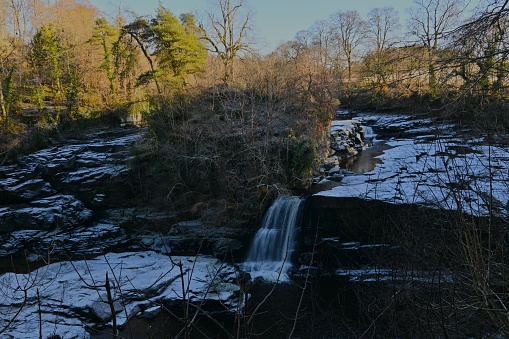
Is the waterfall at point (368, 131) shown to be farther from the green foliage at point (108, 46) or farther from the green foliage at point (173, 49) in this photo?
the green foliage at point (108, 46)

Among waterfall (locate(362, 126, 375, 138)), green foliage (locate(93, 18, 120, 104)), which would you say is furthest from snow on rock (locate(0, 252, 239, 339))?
green foliage (locate(93, 18, 120, 104))

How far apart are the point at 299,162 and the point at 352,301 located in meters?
6.17

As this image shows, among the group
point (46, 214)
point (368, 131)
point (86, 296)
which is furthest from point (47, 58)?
point (368, 131)

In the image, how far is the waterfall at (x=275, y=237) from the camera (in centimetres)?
1060

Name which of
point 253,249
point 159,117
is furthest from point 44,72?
point 253,249

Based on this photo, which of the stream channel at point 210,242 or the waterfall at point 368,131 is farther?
the waterfall at point 368,131

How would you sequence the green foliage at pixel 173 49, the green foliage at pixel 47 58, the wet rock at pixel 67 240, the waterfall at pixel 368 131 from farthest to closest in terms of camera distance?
the green foliage at pixel 47 58 < the waterfall at pixel 368 131 < the green foliage at pixel 173 49 < the wet rock at pixel 67 240

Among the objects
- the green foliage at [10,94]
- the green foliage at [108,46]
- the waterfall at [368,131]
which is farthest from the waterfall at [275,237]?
the green foliage at [10,94]

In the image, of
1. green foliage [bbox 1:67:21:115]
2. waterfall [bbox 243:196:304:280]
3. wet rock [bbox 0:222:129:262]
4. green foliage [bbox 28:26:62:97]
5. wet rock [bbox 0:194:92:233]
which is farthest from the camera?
green foliage [bbox 28:26:62:97]

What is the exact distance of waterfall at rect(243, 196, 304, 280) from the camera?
34.8 ft

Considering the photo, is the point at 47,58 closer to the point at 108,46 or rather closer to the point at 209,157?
the point at 108,46

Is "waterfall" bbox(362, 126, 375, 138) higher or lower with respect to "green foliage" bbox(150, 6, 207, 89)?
lower

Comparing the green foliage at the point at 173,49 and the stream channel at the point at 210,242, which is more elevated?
the green foliage at the point at 173,49

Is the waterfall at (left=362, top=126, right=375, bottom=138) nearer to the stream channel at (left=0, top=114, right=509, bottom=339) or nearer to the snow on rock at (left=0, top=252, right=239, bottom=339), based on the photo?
the stream channel at (left=0, top=114, right=509, bottom=339)
